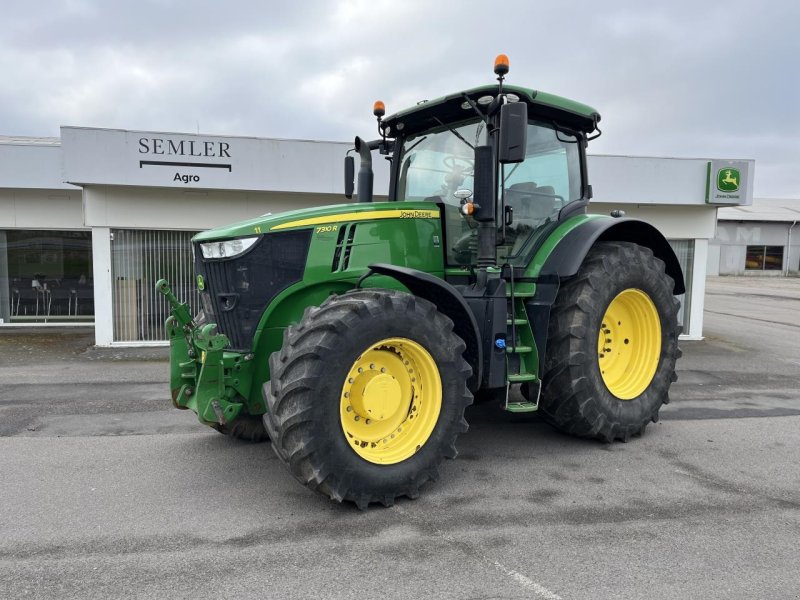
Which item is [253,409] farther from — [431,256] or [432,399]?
[431,256]

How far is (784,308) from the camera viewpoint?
63.7 ft

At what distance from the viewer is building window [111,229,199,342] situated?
10586 mm

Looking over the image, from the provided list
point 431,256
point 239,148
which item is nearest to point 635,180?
point 239,148

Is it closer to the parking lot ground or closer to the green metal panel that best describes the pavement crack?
the parking lot ground

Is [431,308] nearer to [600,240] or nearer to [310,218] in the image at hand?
[310,218]

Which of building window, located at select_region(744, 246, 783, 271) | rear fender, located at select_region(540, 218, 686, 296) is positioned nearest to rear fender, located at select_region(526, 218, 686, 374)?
rear fender, located at select_region(540, 218, 686, 296)

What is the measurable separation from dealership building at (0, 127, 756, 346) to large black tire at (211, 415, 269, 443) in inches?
235

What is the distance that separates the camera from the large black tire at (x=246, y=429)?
15.7 ft

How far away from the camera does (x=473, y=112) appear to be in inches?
182

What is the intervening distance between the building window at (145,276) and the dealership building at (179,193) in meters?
0.02

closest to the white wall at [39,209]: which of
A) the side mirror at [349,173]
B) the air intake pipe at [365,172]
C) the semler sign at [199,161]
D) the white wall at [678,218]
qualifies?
the semler sign at [199,161]

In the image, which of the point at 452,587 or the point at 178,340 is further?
A: the point at 178,340

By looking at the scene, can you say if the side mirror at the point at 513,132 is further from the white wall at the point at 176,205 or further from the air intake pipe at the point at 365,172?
the white wall at the point at 176,205

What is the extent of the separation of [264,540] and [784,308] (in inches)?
823
